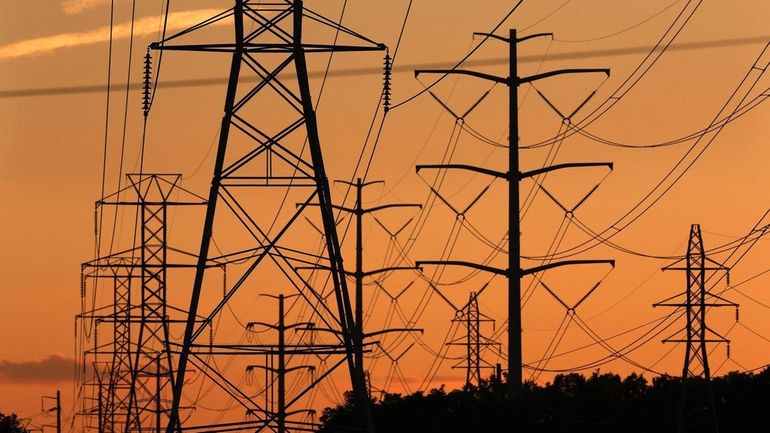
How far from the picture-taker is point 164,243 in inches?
3438

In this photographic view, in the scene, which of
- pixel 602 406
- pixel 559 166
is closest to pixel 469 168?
pixel 559 166

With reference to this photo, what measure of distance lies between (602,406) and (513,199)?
64.5m

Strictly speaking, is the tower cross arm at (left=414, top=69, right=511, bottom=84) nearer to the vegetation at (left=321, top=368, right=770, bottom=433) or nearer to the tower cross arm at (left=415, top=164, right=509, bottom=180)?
the tower cross arm at (left=415, top=164, right=509, bottom=180)

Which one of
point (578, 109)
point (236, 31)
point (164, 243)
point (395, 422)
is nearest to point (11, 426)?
point (395, 422)

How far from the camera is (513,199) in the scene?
6319 centimetres

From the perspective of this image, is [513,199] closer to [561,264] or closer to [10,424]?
[561,264]

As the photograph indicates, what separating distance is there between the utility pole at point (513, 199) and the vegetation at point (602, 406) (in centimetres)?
3108

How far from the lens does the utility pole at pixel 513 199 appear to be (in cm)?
6119

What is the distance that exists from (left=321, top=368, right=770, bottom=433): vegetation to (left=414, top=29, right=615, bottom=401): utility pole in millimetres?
31077

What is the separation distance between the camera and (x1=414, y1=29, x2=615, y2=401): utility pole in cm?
6119

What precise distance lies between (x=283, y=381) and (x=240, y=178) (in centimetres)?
4818

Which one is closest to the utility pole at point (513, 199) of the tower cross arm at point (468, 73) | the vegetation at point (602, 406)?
the tower cross arm at point (468, 73)

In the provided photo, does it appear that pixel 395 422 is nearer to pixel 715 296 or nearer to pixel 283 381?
pixel 283 381

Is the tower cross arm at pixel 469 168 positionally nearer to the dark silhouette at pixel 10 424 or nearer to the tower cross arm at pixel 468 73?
the tower cross arm at pixel 468 73
